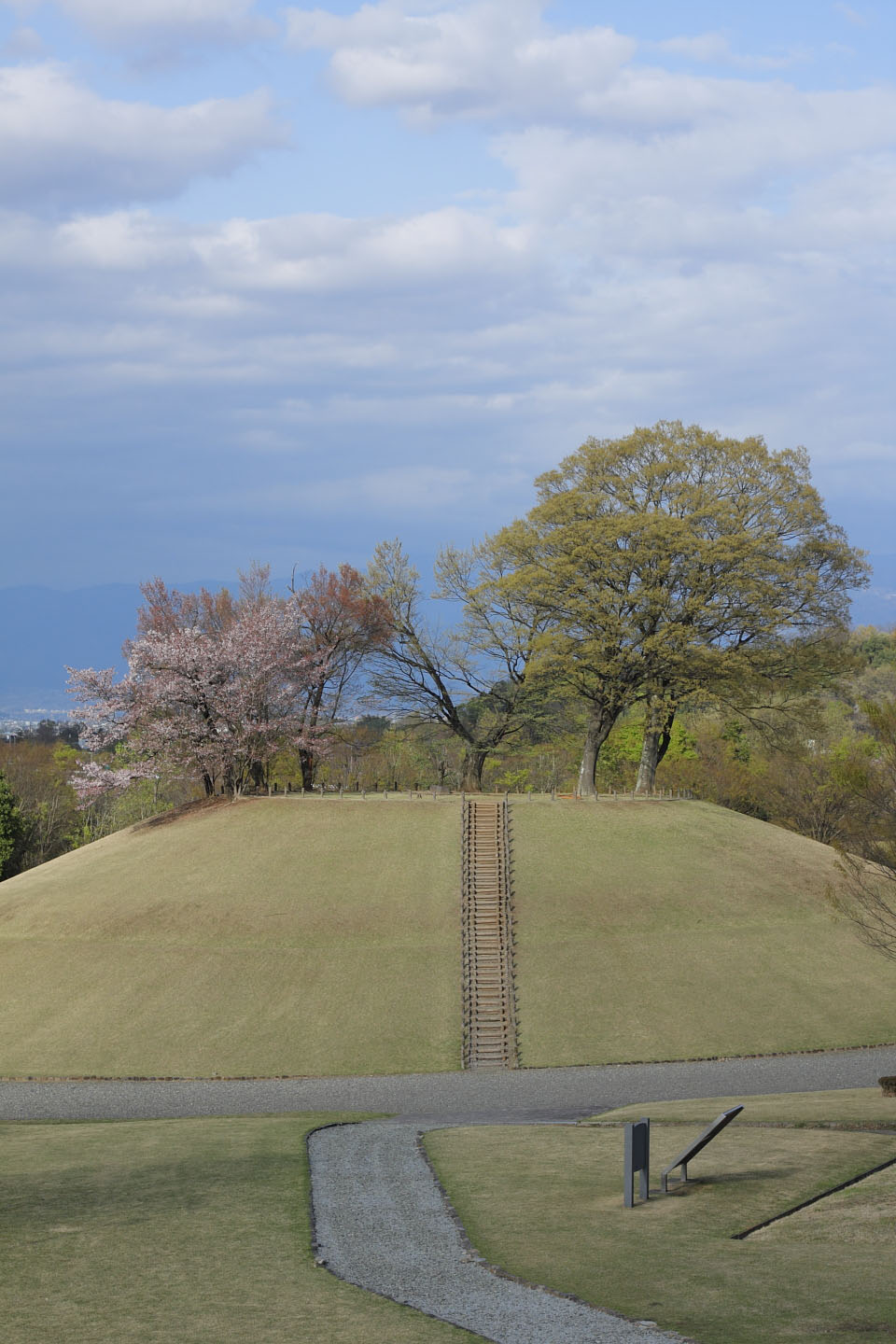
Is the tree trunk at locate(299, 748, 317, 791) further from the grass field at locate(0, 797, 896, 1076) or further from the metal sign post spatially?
the metal sign post

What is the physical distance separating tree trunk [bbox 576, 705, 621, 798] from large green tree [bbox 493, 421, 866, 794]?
0.12 metres

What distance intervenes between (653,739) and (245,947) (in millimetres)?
27655

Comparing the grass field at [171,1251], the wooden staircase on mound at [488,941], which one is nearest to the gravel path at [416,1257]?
the grass field at [171,1251]

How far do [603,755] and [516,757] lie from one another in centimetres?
1332

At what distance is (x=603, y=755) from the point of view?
92.8m

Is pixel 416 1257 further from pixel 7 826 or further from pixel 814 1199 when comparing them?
pixel 7 826

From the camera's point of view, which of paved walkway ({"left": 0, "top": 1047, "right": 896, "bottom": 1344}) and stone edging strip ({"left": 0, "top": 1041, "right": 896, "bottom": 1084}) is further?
stone edging strip ({"left": 0, "top": 1041, "right": 896, "bottom": 1084})

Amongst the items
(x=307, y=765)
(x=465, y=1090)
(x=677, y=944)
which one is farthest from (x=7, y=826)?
(x=465, y=1090)

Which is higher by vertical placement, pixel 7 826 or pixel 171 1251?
pixel 7 826

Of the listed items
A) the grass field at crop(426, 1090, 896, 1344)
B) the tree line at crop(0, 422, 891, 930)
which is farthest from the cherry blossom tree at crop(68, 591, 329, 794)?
the grass field at crop(426, 1090, 896, 1344)

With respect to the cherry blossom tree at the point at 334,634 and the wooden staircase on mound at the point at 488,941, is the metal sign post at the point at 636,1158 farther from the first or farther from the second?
the cherry blossom tree at the point at 334,634

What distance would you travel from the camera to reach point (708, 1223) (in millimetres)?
18266

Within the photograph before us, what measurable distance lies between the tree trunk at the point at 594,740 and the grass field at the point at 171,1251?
1469 inches

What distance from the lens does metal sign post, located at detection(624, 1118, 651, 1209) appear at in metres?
19.2
